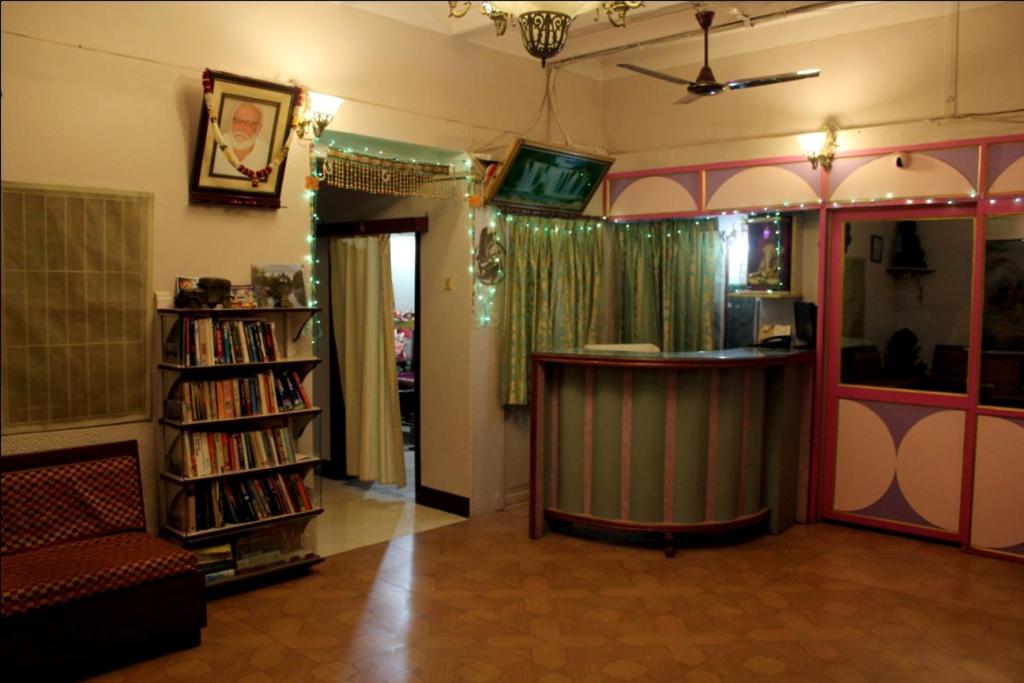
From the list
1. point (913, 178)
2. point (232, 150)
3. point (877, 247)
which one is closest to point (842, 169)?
point (913, 178)

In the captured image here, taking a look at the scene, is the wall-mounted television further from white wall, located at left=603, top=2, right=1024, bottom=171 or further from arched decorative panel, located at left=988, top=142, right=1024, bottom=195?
arched decorative panel, located at left=988, top=142, right=1024, bottom=195

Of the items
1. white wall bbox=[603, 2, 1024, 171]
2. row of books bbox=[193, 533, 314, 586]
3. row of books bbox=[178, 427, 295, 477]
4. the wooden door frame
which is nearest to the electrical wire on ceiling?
white wall bbox=[603, 2, 1024, 171]

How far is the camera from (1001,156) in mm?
4508

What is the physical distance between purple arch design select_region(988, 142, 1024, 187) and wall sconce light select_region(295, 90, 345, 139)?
11.6 ft

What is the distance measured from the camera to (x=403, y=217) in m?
5.73

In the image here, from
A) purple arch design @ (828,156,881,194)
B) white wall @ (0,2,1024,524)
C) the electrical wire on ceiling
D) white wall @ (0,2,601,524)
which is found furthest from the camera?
purple arch design @ (828,156,881,194)

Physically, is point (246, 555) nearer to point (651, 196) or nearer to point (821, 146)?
point (651, 196)

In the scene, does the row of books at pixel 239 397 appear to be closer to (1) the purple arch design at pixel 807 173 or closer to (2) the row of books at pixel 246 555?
(2) the row of books at pixel 246 555

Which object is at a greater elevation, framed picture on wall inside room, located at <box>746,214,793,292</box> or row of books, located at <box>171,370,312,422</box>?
framed picture on wall inside room, located at <box>746,214,793,292</box>

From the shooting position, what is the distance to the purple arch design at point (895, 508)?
4.92 m

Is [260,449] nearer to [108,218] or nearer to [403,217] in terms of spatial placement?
[108,218]

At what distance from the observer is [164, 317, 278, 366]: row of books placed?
12.3 feet

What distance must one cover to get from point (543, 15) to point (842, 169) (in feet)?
10.8

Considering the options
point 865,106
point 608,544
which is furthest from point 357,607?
point 865,106
